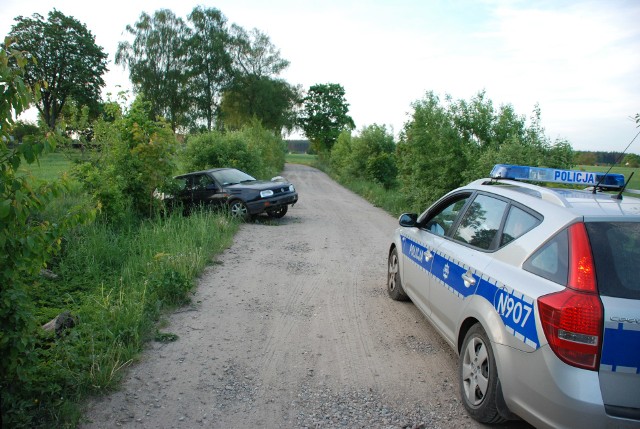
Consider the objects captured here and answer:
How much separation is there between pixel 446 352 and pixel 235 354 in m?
2.13

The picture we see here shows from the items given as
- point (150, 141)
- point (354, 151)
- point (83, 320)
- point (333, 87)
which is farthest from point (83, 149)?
point (333, 87)

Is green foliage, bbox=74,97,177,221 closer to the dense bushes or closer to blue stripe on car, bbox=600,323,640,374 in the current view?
the dense bushes

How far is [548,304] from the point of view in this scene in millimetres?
2832

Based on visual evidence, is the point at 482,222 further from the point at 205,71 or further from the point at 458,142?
the point at 205,71

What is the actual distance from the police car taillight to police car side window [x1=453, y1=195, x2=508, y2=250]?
1000mm

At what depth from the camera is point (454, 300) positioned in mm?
4148

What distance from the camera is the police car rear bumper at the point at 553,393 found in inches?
104

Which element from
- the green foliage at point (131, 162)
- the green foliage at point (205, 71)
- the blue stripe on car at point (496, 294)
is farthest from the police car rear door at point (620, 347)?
the green foliage at point (205, 71)

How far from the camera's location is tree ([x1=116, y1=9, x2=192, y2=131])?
154ft

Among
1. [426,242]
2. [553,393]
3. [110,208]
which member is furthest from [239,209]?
[553,393]

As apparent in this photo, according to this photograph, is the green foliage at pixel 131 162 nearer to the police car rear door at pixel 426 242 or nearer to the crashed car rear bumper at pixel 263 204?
the crashed car rear bumper at pixel 263 204

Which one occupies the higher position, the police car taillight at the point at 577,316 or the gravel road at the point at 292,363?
the police car taillight at the point at 577,316

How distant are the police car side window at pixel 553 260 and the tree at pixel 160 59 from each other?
47441mm

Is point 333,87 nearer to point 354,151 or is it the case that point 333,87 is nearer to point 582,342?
point 354,151
